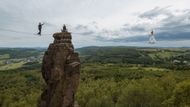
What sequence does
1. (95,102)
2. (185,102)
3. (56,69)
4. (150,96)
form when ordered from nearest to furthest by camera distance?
(56,69) < (185,102) < (150,96) < (95,102)

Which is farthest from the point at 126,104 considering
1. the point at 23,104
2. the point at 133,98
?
the point at 23,104

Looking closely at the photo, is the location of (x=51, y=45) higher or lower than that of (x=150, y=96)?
higher

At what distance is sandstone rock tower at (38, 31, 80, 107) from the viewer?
5181 cm

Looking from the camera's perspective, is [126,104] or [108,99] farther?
[108,99]

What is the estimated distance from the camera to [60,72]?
170ft

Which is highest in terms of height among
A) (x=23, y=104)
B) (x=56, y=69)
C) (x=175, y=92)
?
(x=56, y=69)

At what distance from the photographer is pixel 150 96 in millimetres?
109938

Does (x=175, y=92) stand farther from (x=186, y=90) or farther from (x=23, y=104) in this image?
(x=23, y=104)

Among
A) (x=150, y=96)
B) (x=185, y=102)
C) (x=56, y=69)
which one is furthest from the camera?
(x=150, y=96)

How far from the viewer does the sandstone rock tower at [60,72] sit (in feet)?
170

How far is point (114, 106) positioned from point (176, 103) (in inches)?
936

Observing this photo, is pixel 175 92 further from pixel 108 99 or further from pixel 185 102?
pixel 108 99

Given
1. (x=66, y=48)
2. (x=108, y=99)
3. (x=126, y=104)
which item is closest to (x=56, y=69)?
(x=66, y=48)

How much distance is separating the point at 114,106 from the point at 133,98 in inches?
287
